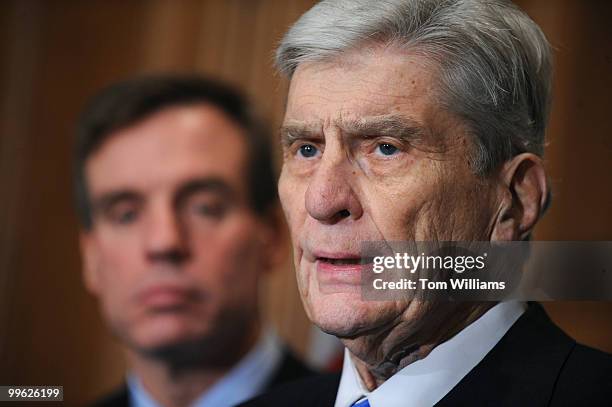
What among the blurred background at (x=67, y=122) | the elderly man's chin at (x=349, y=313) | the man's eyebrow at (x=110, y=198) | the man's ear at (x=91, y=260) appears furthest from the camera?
the blurred background at (x=67, y=122)

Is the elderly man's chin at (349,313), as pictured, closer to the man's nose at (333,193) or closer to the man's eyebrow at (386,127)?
the man's nose at (333,193)

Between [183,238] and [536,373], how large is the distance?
3.95 ft

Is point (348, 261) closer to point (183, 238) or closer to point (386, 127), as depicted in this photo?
point (386, 127)

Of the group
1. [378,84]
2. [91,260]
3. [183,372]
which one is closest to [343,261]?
[378,84]

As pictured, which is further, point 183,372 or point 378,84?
point 183,372

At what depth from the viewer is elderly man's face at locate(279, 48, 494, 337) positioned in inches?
50.3

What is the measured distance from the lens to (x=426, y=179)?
4.28ft

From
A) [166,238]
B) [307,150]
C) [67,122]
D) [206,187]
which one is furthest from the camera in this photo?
[67,122]

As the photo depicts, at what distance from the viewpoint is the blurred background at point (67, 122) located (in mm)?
3021

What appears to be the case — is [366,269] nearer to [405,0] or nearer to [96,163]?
[405,0]

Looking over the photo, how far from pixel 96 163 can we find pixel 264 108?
503mm

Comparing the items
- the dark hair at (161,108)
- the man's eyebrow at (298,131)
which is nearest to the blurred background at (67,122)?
the dark hair at (161,108)

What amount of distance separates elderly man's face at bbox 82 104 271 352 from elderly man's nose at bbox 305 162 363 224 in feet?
3.55

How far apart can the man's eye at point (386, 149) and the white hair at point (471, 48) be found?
0.29 ft
